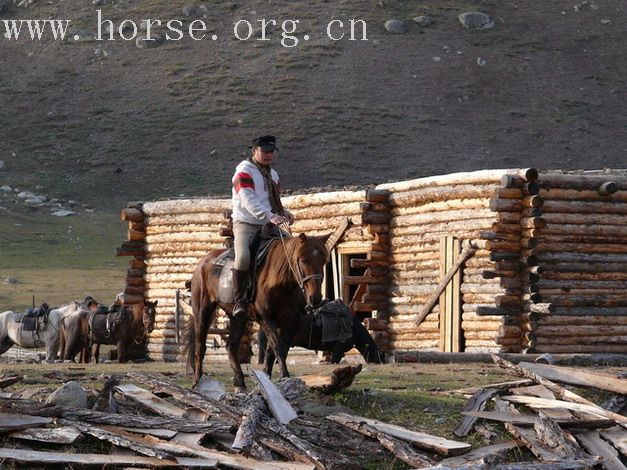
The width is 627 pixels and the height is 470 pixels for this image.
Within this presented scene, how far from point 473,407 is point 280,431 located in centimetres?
225

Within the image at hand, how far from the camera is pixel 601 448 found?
490 inches

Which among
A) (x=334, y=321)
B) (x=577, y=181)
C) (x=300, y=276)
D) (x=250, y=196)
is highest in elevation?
(x=577, y=181)

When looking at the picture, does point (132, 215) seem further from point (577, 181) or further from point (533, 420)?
point (533, 420)

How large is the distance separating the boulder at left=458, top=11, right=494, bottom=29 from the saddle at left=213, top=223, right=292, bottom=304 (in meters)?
69.9

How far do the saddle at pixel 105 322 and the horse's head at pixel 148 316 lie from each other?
16.8 inches

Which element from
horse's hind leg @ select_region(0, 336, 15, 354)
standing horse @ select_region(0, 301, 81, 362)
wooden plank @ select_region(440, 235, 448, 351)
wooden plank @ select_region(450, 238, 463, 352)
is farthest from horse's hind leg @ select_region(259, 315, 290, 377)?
horse's hind leg @ select_region(0, 336, 15, 354)

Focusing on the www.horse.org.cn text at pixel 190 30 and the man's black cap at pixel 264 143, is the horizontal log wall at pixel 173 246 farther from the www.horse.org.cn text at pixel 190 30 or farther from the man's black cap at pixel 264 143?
the www.horse.org.cn text at pixel 190 30

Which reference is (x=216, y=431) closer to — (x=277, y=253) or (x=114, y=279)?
(x=277, y=253)

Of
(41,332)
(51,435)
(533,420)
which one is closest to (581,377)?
(533,420)

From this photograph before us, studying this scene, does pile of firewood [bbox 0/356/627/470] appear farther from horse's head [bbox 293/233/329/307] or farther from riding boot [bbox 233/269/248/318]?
riding boot [bbox 233/269/248/318]

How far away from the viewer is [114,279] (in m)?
46.1

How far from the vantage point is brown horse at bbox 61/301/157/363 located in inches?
1091

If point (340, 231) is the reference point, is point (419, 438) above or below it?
below

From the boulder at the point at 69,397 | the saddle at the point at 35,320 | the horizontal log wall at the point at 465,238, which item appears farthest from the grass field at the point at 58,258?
the boulder at the point at 69,397
